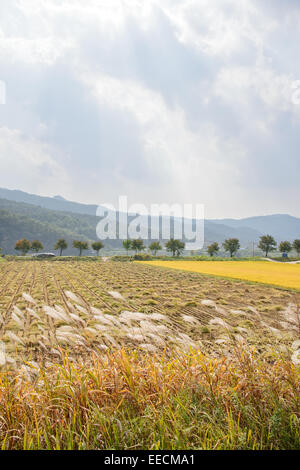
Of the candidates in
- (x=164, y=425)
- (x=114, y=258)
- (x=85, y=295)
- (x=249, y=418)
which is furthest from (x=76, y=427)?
(x=114, y=258)

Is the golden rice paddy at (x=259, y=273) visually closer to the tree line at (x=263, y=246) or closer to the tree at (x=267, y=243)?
the tree line at (x=263, y=246)

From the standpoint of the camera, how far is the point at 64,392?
3.04 metres

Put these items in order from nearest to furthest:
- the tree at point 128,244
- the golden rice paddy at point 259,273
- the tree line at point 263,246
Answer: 1. the golden rice paddy at point 259,273
2. the tree line at point 263,246
3. the tree at point 128,244

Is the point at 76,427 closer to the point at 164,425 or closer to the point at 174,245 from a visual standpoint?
the point at 164,425

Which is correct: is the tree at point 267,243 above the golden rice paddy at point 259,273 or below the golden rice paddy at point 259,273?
above

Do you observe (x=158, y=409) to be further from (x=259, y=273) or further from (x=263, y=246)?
(x=263, y=246)

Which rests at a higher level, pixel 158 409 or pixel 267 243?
pixel 267 243

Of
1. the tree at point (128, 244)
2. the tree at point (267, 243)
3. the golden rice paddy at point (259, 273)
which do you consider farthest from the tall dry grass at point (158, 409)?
the tree at point (267, 243)

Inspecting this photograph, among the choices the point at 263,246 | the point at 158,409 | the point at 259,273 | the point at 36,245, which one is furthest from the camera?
the point at 36,245

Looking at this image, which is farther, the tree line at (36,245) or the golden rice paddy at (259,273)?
the tree line at (36,245)

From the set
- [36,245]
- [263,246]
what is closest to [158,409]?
[263,246]

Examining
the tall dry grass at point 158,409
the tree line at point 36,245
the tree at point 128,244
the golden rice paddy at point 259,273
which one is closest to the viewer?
the tall dry grass at point 158,409

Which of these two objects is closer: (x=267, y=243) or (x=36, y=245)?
(x=267, y=243)
